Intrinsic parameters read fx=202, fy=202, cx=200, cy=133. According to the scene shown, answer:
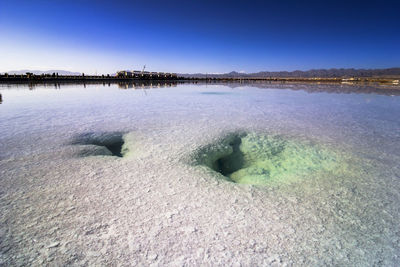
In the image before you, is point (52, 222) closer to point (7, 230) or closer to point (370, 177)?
point (7, 230)

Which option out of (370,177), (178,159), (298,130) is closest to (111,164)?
(178,159)

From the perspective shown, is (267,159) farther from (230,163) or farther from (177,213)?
(177,213)

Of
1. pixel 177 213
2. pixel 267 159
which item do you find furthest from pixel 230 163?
pixel 177 213

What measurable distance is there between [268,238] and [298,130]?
477 centimetres

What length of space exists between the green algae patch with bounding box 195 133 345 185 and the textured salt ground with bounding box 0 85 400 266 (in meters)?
0.34

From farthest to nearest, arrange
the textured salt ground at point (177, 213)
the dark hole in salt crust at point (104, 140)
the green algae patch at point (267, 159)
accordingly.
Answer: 1. the dark hole in salt crust at point (104, 140)
2. the green algae patch at point (267, 159)
3. the textured salt ground at point (177, 213)

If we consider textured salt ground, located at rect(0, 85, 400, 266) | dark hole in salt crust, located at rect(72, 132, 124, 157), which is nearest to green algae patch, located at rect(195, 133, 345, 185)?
textured salt ground, located at rect(0, 85, 400, 266)

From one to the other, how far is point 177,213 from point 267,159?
262cm

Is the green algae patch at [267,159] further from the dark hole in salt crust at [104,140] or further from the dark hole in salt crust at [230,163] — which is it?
the dark hole in salt crust at [104,140]

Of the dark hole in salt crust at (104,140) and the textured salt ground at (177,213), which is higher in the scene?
the dark hole in salt crust at (104,140)

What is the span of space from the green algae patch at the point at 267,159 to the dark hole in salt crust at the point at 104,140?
7.05 ft

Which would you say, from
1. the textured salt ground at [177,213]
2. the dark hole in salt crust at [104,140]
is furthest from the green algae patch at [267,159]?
the dark hole in salt crust at [104,140]

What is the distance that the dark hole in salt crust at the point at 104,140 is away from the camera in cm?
480

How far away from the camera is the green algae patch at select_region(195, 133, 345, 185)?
143 inches
